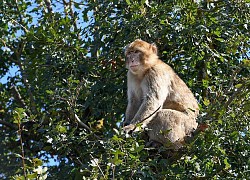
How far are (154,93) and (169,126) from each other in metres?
0.71

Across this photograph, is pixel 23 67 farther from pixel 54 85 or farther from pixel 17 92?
pixel 54 85

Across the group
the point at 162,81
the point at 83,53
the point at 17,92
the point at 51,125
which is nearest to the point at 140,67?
the point at 162,81

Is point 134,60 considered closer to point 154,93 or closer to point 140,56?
point 140,56

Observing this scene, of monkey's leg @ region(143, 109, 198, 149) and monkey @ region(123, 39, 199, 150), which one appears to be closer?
monkey's leg @ region(143, 109, 198, 149)

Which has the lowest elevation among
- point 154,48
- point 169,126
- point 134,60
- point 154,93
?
point 169,126

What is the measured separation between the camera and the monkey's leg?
30.6 feet

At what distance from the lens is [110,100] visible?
10453 millimetres

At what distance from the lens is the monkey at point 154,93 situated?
952 cm

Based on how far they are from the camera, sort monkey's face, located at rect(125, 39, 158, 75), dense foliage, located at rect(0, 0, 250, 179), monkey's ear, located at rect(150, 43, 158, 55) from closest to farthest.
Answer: dense foliage, located at rect(0, 0, 250, 179), monkey's face, located at rect(125, 39, 158, 75), monkey's ear, located at rect(150, 43, 158, 55)

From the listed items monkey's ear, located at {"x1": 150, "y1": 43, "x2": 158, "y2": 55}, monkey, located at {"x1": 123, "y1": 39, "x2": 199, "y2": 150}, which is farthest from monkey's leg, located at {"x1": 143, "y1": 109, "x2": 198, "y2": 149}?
monkey's ear, located at {"x1": 150, "y1": 43, "x2": 158, "y2": 55}

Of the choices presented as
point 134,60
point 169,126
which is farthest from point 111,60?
point 169,126

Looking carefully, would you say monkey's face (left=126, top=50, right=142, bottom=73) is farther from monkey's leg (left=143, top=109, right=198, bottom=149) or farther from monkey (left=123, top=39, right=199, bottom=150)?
monkey's leg (left=143, top=109, right=198, bottom=149)

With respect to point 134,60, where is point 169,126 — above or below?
below

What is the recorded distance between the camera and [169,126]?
9352mm
